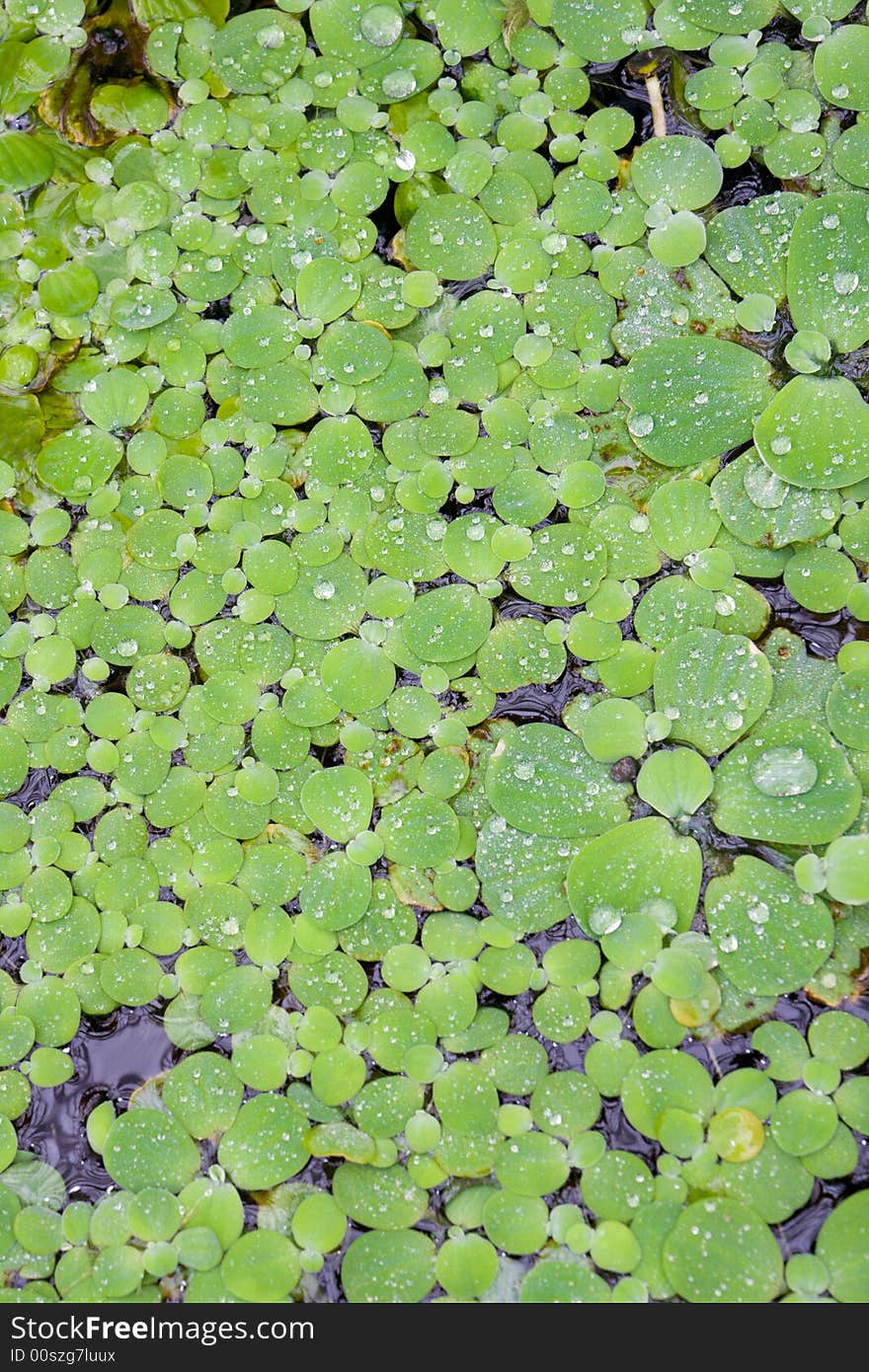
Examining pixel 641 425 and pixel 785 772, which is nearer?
pixel 785 772

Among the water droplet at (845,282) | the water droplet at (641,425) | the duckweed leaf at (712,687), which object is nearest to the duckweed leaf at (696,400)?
the water droplet at (641,425)

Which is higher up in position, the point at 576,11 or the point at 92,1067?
the point at 576,11

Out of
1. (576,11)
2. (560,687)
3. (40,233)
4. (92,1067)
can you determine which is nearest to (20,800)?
(92,1067)

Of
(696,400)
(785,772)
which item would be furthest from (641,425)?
Result: (785,772)

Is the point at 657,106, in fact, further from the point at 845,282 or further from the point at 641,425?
the point at 641,425

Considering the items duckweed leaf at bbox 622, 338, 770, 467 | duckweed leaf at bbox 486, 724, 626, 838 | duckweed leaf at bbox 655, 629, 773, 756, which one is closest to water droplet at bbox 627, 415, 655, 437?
duckweed leaf at bbox 622, 338, 770, 467

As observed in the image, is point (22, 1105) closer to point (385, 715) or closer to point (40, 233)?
point (385, 715)

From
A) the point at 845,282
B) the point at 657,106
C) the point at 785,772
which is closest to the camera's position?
the point at 785,772

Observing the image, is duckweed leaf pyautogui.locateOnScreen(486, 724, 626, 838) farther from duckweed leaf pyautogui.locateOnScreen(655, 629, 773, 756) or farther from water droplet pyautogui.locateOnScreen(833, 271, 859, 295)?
water droplet pyautogui.locateOnScreen(833, 271, 859, 295)
